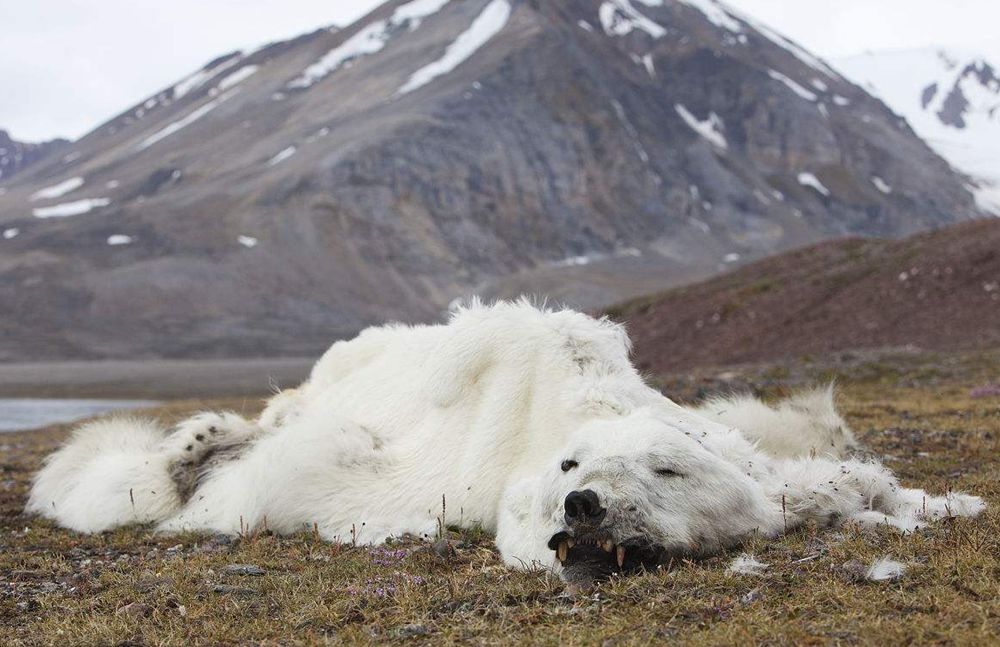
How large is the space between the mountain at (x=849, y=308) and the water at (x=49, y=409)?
22.4 meters

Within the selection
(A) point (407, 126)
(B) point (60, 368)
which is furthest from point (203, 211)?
(B) point (60, 368)

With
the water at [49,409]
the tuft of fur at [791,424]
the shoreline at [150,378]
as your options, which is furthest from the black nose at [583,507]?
the shoreline at [150,378]

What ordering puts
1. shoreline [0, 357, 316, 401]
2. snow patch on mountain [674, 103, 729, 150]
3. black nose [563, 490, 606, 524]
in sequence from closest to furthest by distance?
black nose [563, 490, 606, 524], shoreline [0, 357, 316, 401], snow patch on mountain [674, 103, 729, 150]

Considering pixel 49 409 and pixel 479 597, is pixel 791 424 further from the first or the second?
pixel 49 409

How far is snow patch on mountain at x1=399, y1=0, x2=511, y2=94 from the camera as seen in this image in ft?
522

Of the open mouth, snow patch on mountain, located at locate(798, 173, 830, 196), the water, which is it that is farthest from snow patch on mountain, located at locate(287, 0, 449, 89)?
the open mouth

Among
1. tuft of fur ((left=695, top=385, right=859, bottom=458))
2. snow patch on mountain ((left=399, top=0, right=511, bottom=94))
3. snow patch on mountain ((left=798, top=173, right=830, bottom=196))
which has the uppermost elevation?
snow patch on mountain ((left=399, top=0, right=511, bottom=94))

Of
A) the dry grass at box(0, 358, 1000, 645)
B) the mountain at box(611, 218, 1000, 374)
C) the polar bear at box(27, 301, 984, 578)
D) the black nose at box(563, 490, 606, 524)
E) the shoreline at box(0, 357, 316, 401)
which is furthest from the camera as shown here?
the shoreline at box(0, 357, 316, 401)

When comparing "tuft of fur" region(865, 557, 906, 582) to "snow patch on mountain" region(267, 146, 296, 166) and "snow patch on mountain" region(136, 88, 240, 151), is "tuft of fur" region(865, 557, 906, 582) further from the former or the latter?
"snow patch on mountain" region(136, 88, 240, 151)

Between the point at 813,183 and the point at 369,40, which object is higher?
the point at 369,40

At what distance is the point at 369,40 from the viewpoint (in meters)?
188

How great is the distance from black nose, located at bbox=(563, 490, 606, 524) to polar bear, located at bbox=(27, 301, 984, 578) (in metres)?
Result: 0.01

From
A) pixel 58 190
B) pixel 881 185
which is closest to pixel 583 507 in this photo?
pixel 58 190

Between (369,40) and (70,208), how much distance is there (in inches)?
2800
